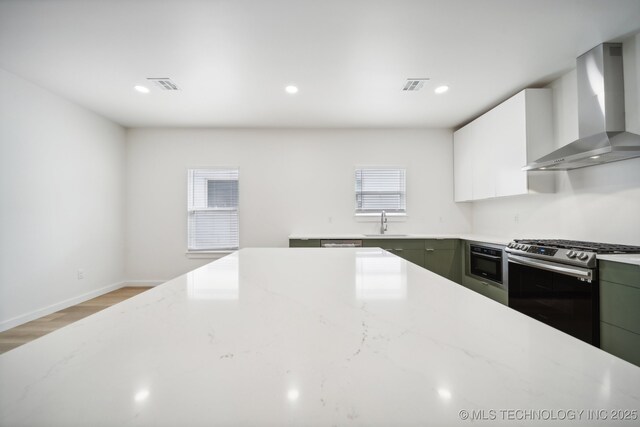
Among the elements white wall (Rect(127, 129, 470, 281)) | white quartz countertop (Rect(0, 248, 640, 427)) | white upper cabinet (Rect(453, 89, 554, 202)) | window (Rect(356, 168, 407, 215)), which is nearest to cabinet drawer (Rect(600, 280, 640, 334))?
white upper cabinet (Rect(453, 89, 554, 202))

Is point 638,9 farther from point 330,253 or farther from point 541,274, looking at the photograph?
point 330,253

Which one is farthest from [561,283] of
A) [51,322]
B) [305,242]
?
[51,322]

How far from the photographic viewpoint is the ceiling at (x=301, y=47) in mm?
2072

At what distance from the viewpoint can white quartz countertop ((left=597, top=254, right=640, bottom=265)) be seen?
1849 millimetres

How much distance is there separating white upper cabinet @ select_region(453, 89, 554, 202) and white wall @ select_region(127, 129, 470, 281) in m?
0.70

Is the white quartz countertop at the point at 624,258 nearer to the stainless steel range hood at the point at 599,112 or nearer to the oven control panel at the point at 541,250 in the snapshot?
the oven control panel at the point at 541,250

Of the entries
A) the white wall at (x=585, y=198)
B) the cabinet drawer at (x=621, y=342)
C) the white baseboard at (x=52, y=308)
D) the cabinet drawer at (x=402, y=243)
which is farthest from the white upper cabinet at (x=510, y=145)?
the white baseboard at (x=52, y=308)

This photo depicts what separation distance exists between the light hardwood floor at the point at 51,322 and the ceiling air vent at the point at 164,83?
2.89 metres

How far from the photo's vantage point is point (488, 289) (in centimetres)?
336

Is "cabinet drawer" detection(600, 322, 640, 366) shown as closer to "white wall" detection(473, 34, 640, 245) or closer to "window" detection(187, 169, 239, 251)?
"white wall" detection(473, 34, 640, 245)

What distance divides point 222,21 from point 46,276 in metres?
3.67

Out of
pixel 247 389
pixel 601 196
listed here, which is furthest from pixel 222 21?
pixel 601 196

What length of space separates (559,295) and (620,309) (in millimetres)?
400

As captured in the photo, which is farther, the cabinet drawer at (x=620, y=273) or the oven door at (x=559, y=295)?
the oven door at (x=559, y=295)
